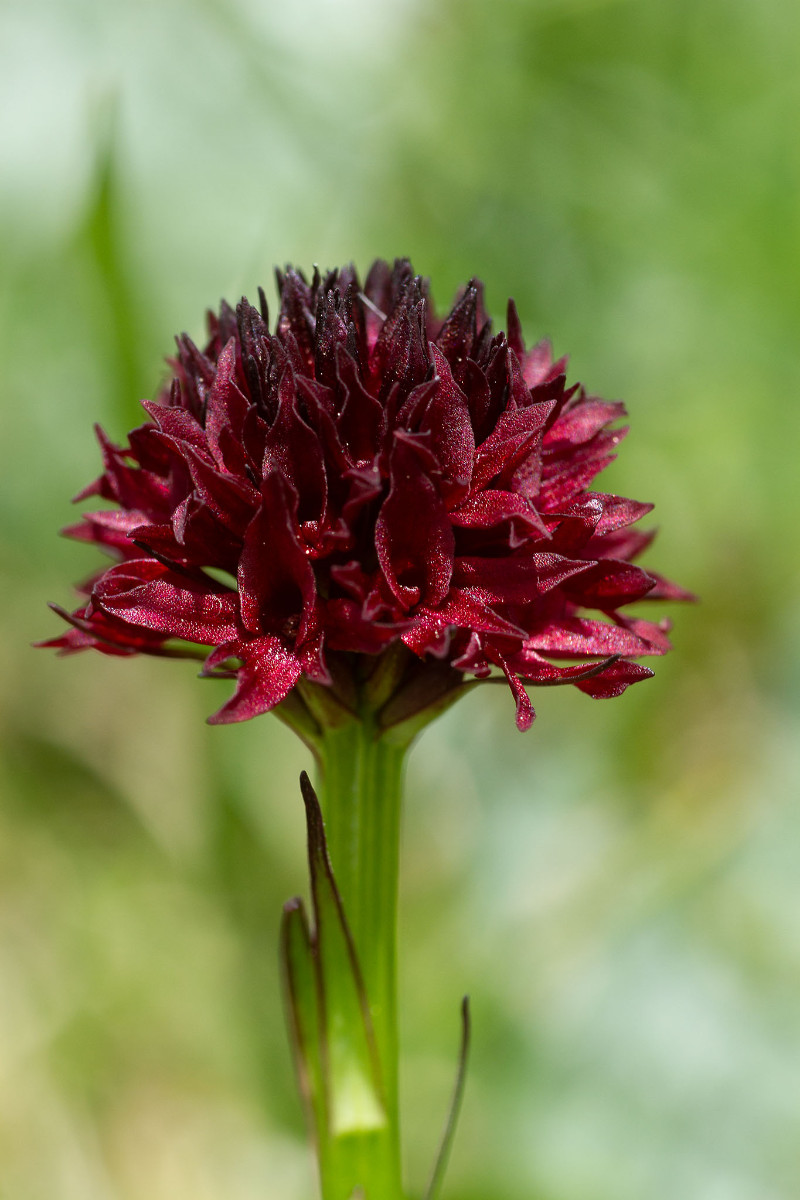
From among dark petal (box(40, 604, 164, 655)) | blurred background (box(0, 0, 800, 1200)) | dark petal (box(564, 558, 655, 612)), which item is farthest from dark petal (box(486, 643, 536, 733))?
blurred background (box(0, 0, 800, 1200))

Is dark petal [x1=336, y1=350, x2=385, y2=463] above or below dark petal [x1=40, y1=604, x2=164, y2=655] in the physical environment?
above

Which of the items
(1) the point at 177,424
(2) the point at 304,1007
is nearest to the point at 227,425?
(1) the point at 177,424

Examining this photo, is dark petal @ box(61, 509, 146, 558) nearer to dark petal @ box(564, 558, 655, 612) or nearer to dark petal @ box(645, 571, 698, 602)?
dark petal @ box(564, 558, 655, 612)

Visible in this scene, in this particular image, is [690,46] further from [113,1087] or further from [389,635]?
[113,1087]

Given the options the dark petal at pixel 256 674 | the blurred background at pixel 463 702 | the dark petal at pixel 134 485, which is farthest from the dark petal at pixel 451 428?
the blurred background at pixel 463 702

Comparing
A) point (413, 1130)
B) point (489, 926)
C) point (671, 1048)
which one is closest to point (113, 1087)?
point (413, 1130)

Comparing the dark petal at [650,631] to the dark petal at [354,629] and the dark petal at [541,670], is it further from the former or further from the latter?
→ the dark petal at [354,629]

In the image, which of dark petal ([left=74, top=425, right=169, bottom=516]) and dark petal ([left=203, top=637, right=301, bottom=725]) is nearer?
dark petal ([left=203, top=637, right=301, bottom=725])
